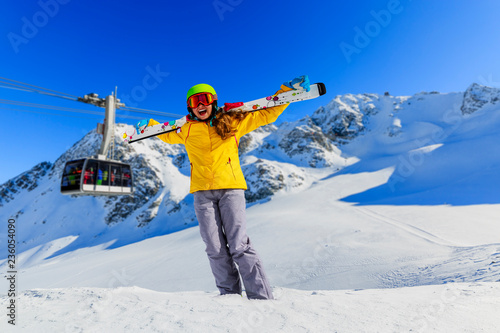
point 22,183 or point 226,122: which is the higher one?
point 22,183

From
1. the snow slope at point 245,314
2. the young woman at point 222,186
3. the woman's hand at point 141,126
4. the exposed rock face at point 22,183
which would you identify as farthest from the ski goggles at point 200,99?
the exposed rock face at point 22,183

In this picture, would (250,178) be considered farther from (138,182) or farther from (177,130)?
(177,130)

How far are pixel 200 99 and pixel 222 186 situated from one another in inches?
43.6

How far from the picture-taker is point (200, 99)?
10.0ft

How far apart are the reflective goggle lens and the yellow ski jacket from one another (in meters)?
0.23

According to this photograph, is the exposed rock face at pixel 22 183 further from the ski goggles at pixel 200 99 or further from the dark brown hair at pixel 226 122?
the dark brown hair at pixel 226 122

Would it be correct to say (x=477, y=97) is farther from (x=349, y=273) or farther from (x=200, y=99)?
(x=200, y=99)

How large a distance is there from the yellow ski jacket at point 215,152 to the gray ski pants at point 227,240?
0.13 metres

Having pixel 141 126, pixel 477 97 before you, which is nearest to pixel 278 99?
pixel 141 126

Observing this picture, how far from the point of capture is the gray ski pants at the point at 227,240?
8.90 ft

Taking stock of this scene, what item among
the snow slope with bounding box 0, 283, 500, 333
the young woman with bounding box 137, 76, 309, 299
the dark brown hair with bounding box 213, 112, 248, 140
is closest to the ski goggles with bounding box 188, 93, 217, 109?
the young woman with bounding box 137, 76, 309, 299

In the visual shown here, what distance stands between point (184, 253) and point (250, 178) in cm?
2889

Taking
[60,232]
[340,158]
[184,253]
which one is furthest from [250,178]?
[60,232]

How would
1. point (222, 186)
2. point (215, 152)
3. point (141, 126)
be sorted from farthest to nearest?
point (141, 126) < point (215, 152) < point (222, 186)
